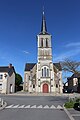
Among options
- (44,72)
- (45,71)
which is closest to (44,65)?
(45,71)

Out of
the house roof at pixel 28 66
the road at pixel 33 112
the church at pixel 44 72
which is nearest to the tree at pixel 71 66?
the road at pixel 33 112

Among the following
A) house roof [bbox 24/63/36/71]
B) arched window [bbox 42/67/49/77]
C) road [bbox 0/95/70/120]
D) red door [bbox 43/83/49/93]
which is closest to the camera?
road [bbox 0/95/70/120]

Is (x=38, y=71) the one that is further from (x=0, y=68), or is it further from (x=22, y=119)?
(x=22, y=119)

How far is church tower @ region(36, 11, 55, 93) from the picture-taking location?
53.2 meters

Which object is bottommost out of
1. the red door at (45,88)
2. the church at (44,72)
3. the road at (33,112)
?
the road at (33,112)

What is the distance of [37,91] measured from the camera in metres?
52.6

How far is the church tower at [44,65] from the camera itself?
5325 cm

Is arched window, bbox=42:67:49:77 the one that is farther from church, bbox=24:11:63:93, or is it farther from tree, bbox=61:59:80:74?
tree, bbox=61:59:80:74

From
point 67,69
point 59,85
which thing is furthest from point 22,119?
point 59,85

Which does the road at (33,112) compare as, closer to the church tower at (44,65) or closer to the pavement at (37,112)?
the pavement at (37,112)

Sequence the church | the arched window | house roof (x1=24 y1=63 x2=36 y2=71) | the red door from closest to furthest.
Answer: the red door < the church < the arched window < house roof (x1=24 y1=63 x2=36 y2=71)

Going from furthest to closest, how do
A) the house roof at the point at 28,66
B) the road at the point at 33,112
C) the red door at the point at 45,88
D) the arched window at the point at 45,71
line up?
the house roof at the point at 28,66 → the arched window at the point at 45,71 → the red door at the point at 45,88 → the road at the point at 33,112

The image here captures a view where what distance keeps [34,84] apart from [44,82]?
403 centimetres

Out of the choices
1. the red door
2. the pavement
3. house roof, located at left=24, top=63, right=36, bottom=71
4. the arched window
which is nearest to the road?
the pavement
